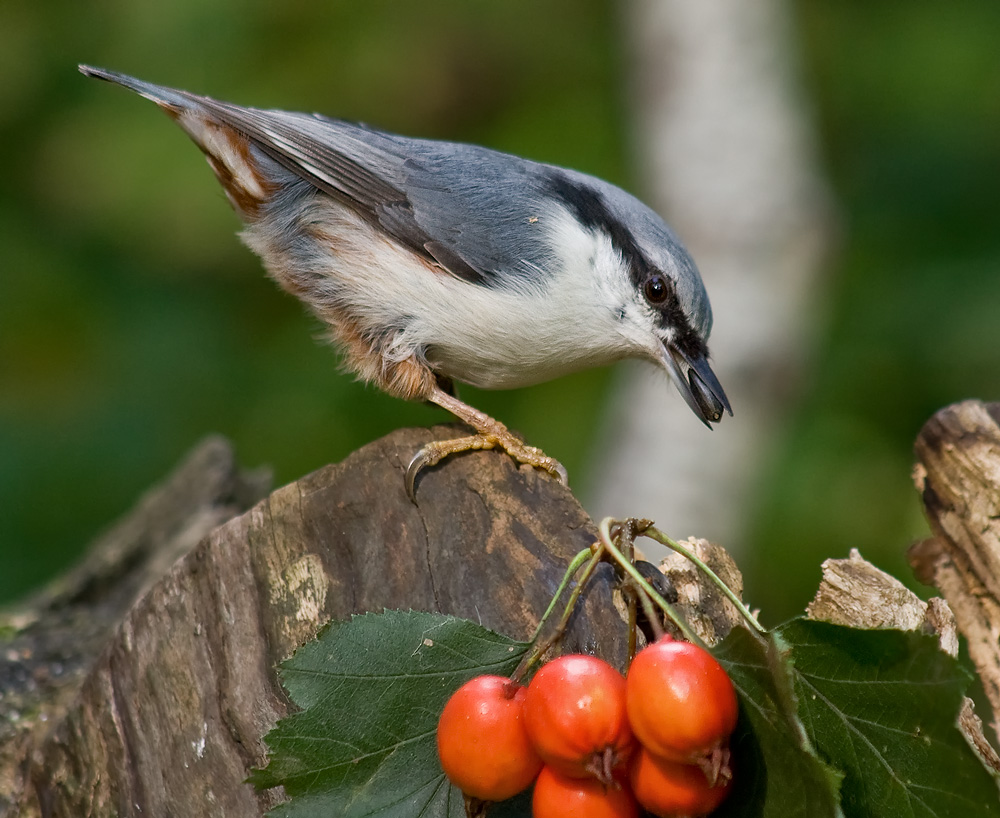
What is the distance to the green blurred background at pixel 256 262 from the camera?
15.3 feet

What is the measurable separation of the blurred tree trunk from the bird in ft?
7.97

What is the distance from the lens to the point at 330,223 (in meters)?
2.86

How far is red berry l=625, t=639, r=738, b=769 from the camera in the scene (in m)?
1.16

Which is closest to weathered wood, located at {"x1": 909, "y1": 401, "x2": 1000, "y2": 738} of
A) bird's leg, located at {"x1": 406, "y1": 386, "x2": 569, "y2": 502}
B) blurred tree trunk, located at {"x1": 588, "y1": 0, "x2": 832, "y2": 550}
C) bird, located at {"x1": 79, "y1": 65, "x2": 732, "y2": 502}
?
bird, located at {"x1": 79, "y1": 65, "x2": 732, "y2": 502}

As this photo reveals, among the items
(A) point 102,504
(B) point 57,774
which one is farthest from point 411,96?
(B) point 57,774

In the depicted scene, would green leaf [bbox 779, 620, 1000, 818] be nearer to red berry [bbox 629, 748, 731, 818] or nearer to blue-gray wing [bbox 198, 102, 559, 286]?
red berry [bbox 629, 748, 731, 818]

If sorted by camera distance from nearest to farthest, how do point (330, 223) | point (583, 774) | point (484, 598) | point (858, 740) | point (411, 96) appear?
1. point (583, 774)
2. point (858, 740)
3. point (484, 598)
4. point (330, 223)
5. point (411, 96)

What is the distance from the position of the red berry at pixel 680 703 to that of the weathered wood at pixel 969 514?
1.24 metres

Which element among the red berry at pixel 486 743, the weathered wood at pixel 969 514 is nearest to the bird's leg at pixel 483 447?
the red berry at pixel 486 743

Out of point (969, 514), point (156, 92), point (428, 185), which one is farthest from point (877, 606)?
point (156, 92)

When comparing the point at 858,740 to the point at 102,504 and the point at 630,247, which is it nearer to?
the point at 630,247

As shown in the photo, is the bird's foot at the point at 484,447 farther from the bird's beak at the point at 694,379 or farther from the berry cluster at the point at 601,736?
the berry cluster at the point at 601,736

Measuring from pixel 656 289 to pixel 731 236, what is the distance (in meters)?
2.66

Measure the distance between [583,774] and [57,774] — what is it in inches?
54.6
